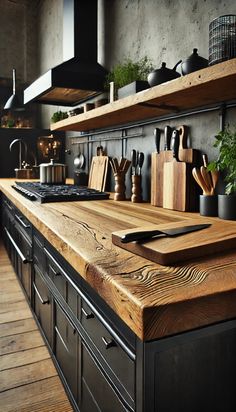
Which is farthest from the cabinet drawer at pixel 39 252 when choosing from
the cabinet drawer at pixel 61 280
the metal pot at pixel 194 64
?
the metal pot at pixel 194 64

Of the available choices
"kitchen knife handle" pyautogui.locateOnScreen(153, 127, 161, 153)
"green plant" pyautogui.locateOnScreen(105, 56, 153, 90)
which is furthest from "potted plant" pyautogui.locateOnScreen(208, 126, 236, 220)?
"green plant" pyautogui.locateOnScreen(105, 56, 153, 90)

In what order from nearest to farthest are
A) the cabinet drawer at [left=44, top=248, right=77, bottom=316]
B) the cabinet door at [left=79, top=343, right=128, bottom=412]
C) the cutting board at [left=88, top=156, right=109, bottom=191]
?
the cabinet door at [left=79, top=343, right=128, bottom=412], the cabinet drawer at [left=44, top=248, right=77, bottom=316], the cutting board at [left=88, top=156, right=109, bottom=191]

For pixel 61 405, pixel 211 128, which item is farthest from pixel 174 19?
pixel 61 405

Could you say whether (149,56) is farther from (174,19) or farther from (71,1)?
(71,1)

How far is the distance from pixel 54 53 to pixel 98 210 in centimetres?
348

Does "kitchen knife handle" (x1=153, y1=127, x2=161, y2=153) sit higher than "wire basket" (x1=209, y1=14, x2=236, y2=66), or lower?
lower

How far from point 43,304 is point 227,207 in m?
1.00

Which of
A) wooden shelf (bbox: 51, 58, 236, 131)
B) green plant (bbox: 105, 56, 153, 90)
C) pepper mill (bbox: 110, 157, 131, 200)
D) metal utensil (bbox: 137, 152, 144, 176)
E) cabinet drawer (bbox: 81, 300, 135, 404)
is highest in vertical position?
green plant (bbox: 105, 56, 153, 90)

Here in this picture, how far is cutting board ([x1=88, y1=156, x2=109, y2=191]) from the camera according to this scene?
2.54 metres

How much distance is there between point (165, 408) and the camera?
0.66 m

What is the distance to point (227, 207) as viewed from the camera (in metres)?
1.27

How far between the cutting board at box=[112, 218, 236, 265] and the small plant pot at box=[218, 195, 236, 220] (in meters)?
0.32

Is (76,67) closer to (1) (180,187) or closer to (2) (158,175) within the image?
(2) (158,175)

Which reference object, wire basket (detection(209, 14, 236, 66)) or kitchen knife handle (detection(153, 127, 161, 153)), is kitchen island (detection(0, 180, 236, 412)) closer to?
wire basket (detection(209, 14, 236, 66))
